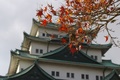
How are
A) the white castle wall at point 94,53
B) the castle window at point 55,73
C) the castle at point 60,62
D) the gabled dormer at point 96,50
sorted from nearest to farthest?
the castle at point 60,62, the castle window at point 55,73, the gabled dormer at point 96,50, the white castle wall at point 94,53

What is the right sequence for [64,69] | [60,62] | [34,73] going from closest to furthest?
[34,73] → [60,62] → [64,69]

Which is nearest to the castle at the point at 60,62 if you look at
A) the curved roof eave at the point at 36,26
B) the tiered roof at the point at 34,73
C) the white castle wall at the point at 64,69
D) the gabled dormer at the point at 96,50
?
the white castle wall at the point at 64,69

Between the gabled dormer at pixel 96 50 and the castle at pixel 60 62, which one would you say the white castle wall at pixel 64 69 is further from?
the gabled dormer at pixel 96 50

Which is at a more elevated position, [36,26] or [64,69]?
[36,26]

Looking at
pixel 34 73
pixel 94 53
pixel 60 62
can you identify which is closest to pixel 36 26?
pixel 60 62

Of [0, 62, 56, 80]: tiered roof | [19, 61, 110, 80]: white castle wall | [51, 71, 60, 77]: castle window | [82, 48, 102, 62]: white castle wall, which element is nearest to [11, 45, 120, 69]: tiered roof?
[19, 61, 110, 80]: white castle wall

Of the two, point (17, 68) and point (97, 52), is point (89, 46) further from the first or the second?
point (17, 68)

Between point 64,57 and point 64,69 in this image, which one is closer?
point 64,69

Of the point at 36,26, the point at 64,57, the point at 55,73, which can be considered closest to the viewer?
the point at 55,73

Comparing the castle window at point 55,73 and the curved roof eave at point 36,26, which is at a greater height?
the curved roof eave at point 36,26

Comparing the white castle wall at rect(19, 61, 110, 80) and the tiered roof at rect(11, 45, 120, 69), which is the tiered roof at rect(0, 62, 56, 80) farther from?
the white castle wall at rect(19, 61, 110, 80)

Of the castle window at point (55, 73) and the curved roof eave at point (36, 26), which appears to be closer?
the castle window at point (55, 73)

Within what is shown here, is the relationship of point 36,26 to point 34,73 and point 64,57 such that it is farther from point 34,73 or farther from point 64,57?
point 34,73

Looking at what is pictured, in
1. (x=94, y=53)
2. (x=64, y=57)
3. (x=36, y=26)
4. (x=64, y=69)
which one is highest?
(x=36, y=26)
